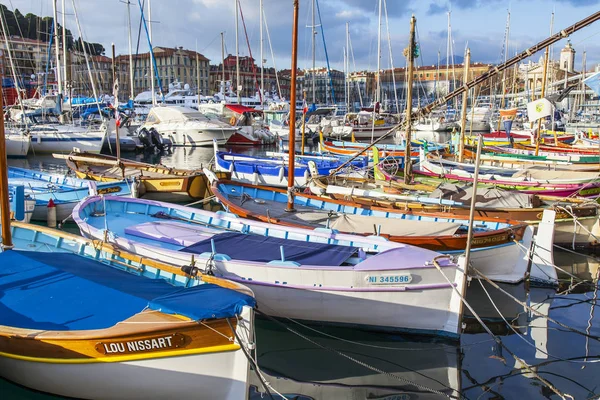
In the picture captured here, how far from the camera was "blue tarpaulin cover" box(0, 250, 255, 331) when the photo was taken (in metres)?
6.91

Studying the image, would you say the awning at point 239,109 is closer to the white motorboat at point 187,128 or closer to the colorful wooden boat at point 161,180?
the white motorboat at point 187,128

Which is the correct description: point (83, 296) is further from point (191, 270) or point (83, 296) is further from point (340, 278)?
point (340, 278)

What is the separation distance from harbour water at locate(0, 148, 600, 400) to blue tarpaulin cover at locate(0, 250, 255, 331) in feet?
3.55

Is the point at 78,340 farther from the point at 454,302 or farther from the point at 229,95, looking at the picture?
the point at 229,95

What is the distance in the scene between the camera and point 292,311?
1008cm

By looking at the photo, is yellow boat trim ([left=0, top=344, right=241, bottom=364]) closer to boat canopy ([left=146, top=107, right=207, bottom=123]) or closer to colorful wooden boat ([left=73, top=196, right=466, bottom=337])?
colorful wooden boat ([left=73, top=196, right=466, bottom=337])

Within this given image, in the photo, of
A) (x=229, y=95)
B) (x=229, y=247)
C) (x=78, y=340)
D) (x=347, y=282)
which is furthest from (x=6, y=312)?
(x=229, y=95)

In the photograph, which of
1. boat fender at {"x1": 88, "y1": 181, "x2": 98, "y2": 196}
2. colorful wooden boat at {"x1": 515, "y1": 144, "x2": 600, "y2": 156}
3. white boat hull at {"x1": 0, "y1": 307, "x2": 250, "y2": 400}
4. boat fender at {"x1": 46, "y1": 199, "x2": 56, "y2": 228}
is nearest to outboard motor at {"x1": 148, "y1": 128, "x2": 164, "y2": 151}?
boat fender at {"x1": 88, "y1": 181, "x2": 98, "y2": 196}

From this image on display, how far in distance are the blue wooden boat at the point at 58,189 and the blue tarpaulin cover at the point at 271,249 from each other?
25.1 feet

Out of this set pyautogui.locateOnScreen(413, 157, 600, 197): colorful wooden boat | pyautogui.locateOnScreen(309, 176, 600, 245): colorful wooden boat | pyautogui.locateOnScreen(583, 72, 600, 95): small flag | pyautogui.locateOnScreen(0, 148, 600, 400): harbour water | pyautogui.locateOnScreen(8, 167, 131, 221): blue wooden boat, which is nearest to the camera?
pyautogui.locateOnScreen(0, 148, 600, 400): harbour water

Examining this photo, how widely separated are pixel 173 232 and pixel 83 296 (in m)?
4.20

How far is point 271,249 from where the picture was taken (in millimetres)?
10797

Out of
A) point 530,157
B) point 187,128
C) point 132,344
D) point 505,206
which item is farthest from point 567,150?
point 132,344

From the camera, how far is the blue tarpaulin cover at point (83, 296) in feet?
22.7
